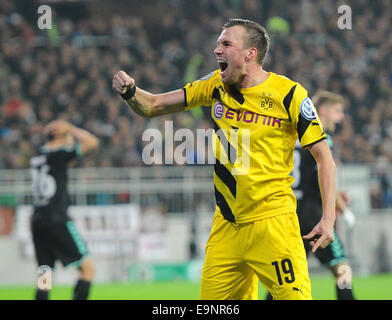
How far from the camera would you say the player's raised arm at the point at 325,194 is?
4.45 m

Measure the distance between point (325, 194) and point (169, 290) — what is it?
309 inches

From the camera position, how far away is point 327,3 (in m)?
20.8

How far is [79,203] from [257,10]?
9.00 meters

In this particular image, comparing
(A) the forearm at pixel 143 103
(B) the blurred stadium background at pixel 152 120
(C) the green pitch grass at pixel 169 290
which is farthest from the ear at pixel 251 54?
(B) the blurred stadium background at pixel 152 120

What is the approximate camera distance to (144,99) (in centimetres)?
488

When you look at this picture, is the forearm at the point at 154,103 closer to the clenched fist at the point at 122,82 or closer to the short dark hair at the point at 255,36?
the clenched fist at the point at 122,82

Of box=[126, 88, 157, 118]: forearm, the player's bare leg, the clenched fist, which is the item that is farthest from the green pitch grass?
the clenched fist

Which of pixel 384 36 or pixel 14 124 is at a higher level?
pixel 384 36

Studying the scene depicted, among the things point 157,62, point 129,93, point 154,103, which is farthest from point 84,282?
point 157,62

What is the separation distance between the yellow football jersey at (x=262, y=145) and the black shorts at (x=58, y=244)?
425 centimetres

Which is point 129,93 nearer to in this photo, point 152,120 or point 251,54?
point 251,54

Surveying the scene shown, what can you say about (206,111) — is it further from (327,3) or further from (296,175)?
(296,175)

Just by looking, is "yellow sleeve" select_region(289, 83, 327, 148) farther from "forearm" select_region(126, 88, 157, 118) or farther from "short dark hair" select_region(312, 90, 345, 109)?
"short dark hair" select_region(312, 90, 345, 109)

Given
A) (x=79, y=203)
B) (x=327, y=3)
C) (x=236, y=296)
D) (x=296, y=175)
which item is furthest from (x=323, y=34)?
(x=236, y=296)
